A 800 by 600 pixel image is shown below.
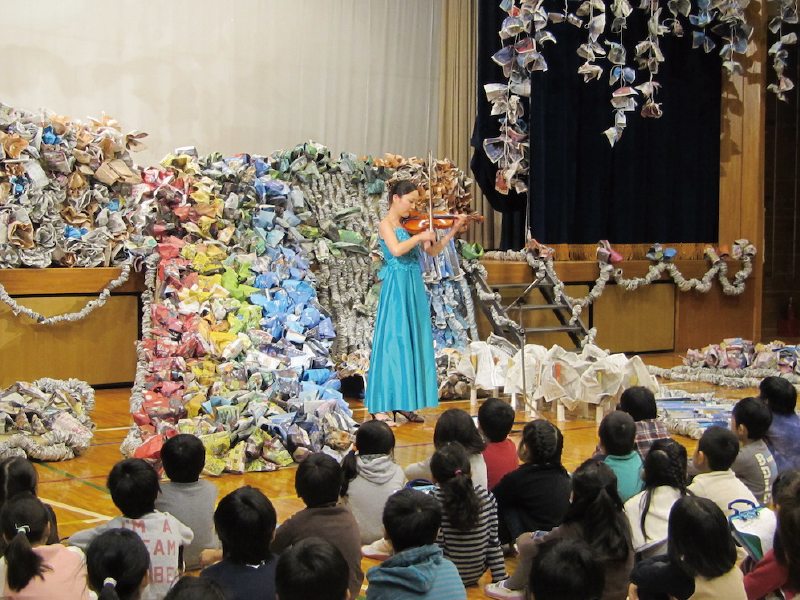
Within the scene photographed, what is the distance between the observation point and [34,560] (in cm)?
271

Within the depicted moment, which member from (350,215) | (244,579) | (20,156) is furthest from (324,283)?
(244,579)

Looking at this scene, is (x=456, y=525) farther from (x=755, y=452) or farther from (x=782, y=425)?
(x=782, y=425)

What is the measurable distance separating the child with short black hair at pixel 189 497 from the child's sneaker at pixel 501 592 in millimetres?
1010

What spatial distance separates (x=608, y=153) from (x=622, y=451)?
6762mm

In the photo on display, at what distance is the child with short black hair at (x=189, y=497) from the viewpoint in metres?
3.66

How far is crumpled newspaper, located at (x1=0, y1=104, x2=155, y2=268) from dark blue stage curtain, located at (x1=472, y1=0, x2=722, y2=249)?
3.65m

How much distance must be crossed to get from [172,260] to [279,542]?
15.0ft

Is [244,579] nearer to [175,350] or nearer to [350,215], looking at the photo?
[175,350]

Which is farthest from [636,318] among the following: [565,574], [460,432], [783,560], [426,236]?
[565,574]

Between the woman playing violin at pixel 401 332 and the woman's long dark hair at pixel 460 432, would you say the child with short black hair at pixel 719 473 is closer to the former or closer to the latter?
the woman's long dark hair at pixel 460 432

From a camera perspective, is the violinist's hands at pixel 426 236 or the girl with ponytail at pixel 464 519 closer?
the girl with ponytail at pixel 464 519

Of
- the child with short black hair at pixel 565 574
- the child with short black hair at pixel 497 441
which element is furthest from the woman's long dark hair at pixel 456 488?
the child with short black hair at pixel 565 574

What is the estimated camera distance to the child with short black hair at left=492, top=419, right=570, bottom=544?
12.5 ft

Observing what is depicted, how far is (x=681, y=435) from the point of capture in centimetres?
632
